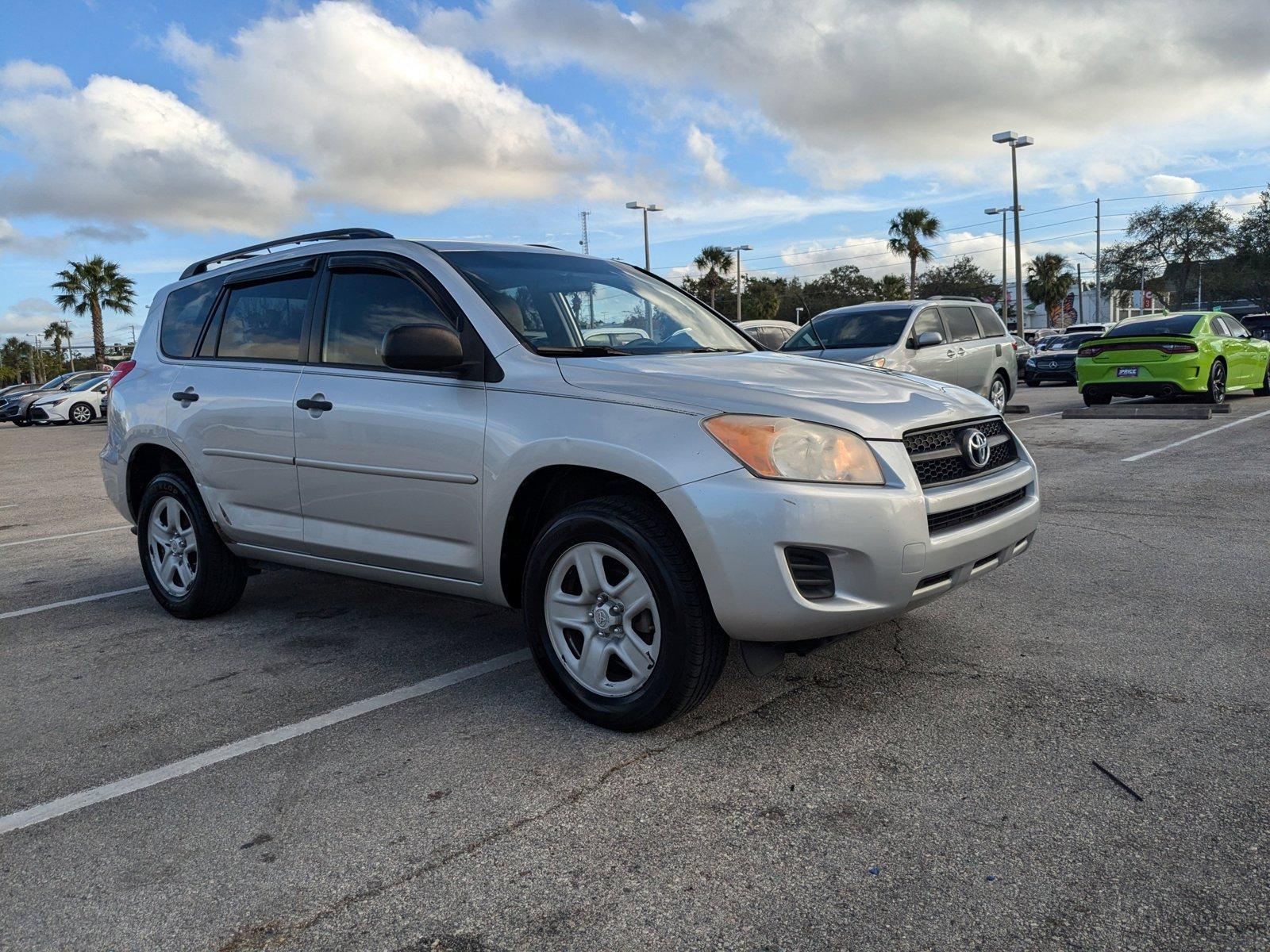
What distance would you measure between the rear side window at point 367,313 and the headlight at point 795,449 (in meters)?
1.49

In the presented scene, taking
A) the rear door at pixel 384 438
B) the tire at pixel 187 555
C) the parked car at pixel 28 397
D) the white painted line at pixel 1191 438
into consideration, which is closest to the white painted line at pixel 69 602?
the tire at pixel 187 555

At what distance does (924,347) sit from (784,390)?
9.13 m

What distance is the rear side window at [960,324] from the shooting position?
14.1 metres

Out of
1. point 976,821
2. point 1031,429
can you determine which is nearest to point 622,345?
point 976,821

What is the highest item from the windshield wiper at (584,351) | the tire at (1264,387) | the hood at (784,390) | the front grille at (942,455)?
the windshield wiper at (584,351)

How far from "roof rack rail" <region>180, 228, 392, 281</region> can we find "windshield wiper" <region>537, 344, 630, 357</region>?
1.17 m

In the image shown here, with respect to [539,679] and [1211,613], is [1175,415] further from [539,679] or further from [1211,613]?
[539,679]

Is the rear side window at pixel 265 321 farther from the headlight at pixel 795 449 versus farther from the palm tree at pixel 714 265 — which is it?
the palm tree at pixel 714 265

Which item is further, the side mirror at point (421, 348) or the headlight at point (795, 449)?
the side mirror at point (421, 348)

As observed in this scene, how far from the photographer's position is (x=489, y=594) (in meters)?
3.87

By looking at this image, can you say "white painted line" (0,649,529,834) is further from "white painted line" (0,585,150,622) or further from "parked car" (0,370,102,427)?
"parked car" (0,370,102,427)

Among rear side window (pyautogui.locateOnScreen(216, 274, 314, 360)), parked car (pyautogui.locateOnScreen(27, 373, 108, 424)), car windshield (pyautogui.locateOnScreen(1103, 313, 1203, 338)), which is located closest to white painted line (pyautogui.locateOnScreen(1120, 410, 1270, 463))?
car windshield (pyautogui.locateOnScreen(1103, 313, 1203, 338))

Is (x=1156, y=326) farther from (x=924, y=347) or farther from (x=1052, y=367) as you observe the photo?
(x=1052, y=367)

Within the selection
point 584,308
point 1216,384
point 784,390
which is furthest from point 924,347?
point 784,390
